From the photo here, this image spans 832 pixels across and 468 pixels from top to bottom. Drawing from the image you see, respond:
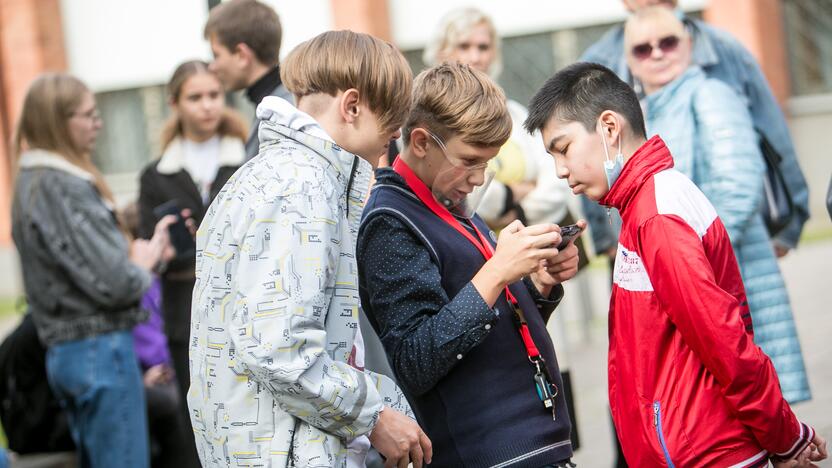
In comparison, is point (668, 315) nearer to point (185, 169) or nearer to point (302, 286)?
point (302, 286)

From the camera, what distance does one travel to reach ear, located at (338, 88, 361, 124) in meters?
2.67

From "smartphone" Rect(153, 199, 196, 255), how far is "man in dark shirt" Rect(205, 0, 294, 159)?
4.05 feet

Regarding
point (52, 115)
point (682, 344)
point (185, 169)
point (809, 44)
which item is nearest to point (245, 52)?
point (52, 115)

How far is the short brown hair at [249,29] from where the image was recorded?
14.8 ft

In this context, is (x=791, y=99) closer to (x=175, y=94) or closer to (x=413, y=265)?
(x=175, y=94)

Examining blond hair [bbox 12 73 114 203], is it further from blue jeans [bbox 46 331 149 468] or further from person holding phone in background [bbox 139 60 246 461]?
blue jeans [bbox 46 331 149 468]

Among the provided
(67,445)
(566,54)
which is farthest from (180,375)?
(566,54)

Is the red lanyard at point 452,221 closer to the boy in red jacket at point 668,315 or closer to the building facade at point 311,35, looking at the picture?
the boy in red jacket at point 668,315

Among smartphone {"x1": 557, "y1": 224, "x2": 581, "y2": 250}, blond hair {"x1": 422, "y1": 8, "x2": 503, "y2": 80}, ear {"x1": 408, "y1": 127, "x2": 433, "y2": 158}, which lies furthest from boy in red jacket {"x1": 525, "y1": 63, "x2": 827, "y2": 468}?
blond hair {"x1": 422, "y1": 8, "x2": 503, "y2": 80}

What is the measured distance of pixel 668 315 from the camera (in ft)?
9.04

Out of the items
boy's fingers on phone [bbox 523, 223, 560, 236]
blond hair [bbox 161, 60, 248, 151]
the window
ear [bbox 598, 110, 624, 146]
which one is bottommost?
the window

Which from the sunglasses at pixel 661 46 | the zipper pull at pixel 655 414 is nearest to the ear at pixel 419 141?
the zipper pull at pixel 655 414

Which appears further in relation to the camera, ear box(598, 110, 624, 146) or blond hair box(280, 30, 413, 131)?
ear box(598, 110, 624, 146)

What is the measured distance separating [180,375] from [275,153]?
3.45 m
